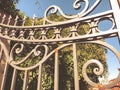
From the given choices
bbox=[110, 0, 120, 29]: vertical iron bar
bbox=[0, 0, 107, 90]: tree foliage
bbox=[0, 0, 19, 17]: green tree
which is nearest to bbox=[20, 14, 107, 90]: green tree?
bbox=[0, 0, 107, 90]: tree foliage

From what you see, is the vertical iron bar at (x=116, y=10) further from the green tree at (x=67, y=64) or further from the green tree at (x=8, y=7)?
the green tree at (x=67, y=64)

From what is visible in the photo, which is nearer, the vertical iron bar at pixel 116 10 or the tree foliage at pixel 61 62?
the vertical iron bar at pixel 116 10

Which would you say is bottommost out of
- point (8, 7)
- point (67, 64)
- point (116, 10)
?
point (116, 10)

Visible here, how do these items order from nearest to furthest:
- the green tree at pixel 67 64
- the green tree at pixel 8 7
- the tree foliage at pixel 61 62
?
the green tree at pixel 8 7 < the tree foliage at pixel 61 62 < the green tree at pixel 67 64

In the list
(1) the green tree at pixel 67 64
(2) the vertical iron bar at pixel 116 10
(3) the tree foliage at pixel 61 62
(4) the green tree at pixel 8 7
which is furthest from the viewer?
(1) the green tree at pixel 67 64

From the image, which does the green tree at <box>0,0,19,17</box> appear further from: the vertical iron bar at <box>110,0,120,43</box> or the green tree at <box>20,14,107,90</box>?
the vertical iron bar at <box>110,0,120,43</box>

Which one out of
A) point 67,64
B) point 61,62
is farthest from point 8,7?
point 67,64

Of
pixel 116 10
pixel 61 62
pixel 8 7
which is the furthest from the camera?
pixel 61 62

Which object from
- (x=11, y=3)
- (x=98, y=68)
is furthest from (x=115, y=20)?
(x=11, y=3)

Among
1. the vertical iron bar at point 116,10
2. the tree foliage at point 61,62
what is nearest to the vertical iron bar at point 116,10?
the vertical iron bar at point 116,10

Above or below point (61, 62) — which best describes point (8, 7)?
above

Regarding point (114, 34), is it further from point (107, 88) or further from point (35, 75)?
point (35, 75)

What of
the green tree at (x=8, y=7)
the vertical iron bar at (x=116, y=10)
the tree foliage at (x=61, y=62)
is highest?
the green tree at (x=8, y=7)

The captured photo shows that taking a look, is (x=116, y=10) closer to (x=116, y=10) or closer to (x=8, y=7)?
(x=116, y=10)
